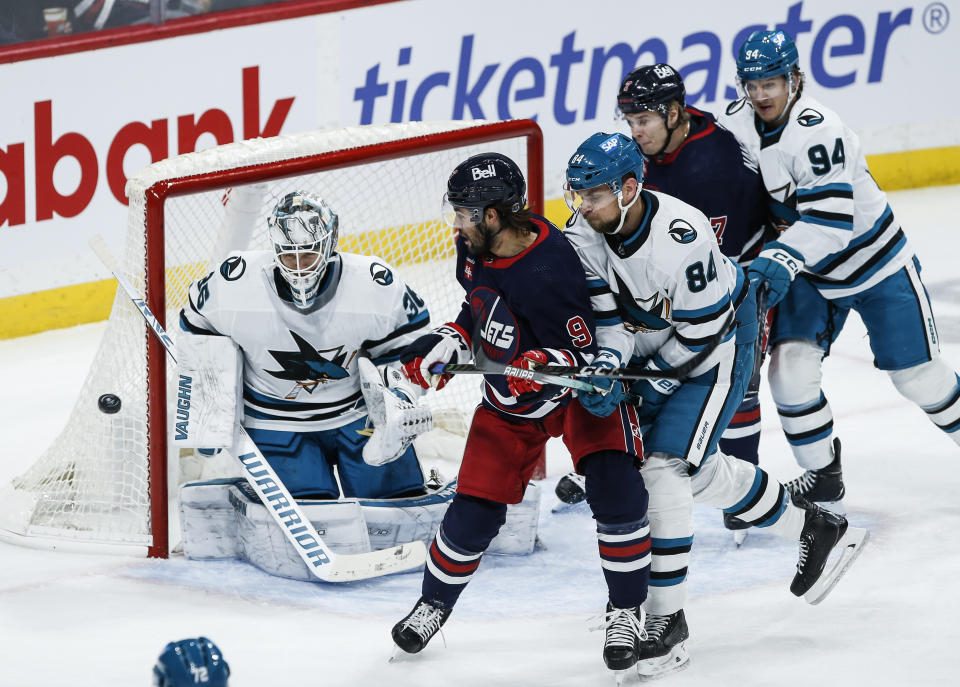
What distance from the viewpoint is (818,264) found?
3.50 meters

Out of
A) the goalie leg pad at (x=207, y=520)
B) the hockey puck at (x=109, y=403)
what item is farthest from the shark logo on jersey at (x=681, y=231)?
the hockey puck at (x=109, y=403)

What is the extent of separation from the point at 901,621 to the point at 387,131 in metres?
1.76

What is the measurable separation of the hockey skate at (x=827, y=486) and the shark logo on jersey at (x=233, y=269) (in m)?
1.47

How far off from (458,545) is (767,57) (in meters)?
1.34

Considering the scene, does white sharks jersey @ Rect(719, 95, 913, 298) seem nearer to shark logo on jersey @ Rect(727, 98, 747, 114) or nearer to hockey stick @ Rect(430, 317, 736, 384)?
shark logo on jersey @ Rect(727, 98, 747, 114)

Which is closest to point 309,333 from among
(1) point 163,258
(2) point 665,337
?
(1) point 163,258

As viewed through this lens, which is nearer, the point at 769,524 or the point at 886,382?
the point at 769,524

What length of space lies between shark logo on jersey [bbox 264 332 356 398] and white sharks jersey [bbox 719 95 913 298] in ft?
3.42

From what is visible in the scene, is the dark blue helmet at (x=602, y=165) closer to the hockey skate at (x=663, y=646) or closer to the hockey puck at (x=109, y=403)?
the hockey skate at (x=663, y=646)

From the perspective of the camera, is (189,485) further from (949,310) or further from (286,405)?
(949,310)

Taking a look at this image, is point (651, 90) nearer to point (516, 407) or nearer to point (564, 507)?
point (516, 407)

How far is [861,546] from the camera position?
3270 millimetres

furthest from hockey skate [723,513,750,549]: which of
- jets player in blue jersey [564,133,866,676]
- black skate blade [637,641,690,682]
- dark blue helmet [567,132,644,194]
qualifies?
dark blue helmet [567,132,644,194]

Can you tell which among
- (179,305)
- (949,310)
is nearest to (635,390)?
(179,305)
